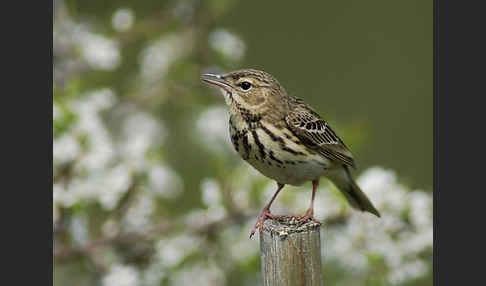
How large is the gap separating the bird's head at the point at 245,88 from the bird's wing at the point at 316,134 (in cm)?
27

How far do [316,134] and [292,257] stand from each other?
5.45 feet

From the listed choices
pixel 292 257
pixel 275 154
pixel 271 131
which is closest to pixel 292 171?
pixel 275 154

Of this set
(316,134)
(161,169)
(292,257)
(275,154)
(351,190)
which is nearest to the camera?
(292,257)

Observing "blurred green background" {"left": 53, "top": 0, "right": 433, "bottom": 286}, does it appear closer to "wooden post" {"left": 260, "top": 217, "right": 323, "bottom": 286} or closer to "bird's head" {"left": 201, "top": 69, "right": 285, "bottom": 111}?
"bird's head" {"left": 201, "top": 69, "right": 285, "bottom": 111}

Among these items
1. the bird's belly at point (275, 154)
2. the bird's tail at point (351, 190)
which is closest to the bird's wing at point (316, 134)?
the bird's belly at point (275, 154)

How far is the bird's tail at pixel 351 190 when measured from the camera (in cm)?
665

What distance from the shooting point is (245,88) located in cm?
593

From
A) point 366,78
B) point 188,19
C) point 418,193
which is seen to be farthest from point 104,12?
point 366,78

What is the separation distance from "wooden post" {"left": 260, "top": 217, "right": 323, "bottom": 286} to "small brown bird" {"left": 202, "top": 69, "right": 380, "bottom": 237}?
79 centimetres

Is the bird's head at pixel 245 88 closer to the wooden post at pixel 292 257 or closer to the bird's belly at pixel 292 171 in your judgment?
the bird's belly at pixel 292 171

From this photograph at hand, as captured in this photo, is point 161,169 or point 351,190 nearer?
point 351,190

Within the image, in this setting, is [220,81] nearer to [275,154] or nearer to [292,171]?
[275,154]

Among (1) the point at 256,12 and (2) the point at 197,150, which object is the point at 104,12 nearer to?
(2) the point at 197,150

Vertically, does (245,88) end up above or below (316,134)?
above
